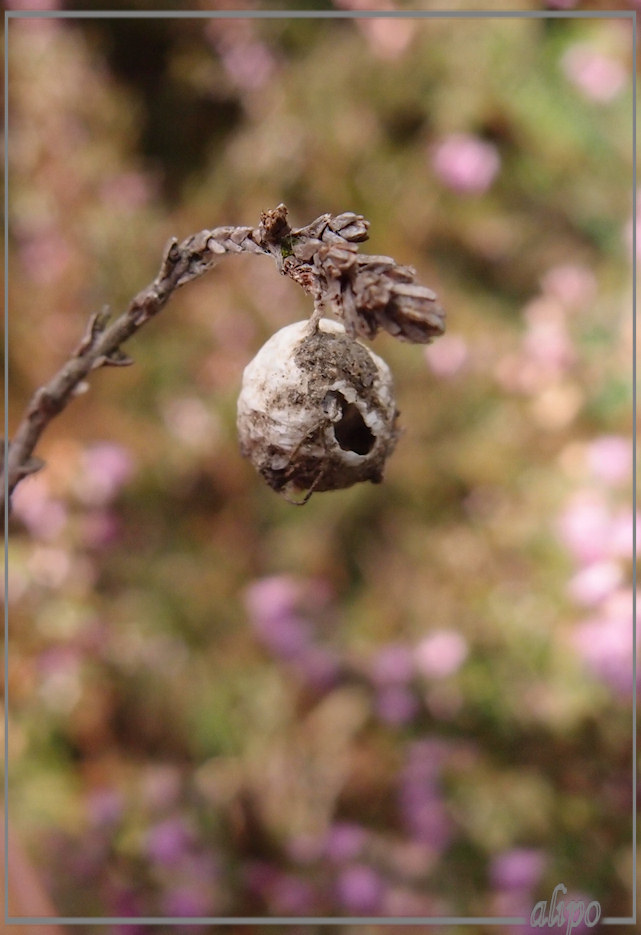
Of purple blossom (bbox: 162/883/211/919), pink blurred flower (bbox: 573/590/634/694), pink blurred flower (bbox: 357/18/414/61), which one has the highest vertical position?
pink blurred flower (bbox: 357/18/414/61)

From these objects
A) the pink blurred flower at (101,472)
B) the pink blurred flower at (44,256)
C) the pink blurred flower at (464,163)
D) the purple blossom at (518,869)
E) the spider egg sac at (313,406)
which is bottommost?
the purple blossom at (518,869)

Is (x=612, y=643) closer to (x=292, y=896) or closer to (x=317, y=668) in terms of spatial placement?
(x=317, y=668)

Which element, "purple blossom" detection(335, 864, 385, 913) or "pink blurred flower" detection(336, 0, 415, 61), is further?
"pink blurred flower" detection(336, 0, 415, 61)

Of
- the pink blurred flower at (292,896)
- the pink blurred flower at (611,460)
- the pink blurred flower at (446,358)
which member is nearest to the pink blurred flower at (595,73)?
the pink blurred flower at (446,358)

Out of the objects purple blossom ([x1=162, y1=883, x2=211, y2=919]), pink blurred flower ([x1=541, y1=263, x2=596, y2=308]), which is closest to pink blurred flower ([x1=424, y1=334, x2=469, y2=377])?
pink blurred flower ([x1=541, y1=263, x2=596, y2=308])

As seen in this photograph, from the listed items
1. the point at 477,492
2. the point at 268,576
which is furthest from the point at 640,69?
the point at 268,576

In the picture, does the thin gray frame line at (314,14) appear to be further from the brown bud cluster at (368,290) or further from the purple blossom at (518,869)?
the purple blossom at (518,869)

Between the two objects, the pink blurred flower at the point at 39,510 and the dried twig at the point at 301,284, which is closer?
the dried twig at the point at 301,284

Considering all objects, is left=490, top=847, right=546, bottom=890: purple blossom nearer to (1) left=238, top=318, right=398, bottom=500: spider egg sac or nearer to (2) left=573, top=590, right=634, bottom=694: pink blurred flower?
(2) left=573, top=590, right=634, bottom=694: pink blurred flower
